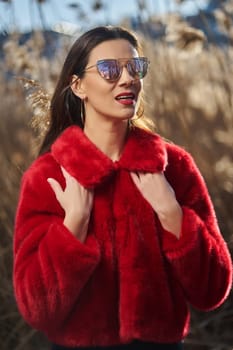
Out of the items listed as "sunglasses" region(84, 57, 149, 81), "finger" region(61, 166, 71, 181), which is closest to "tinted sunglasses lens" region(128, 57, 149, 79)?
"sunglasses" region(84, 57, 149, 81)

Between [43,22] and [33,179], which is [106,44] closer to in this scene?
[33,179]

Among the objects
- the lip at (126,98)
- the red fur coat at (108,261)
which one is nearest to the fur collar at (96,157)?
the red fur coat at (108,261)

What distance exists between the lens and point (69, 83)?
1996 millimetres

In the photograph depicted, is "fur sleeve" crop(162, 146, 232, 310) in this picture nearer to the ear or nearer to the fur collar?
the fur collar

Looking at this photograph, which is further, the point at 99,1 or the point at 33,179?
the point at 99,1

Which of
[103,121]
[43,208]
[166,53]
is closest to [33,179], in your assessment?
[43,208]

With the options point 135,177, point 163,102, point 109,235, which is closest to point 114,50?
point 135,177

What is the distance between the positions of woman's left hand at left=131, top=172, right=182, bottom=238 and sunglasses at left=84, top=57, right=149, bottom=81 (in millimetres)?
219

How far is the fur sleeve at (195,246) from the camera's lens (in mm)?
1846

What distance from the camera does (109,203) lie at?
6.18ft

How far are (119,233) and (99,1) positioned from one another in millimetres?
2264

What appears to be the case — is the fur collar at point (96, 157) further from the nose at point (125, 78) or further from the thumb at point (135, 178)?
the nose at point (125, 78)

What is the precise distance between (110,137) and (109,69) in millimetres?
163

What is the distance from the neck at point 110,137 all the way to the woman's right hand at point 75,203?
3.9 inches
